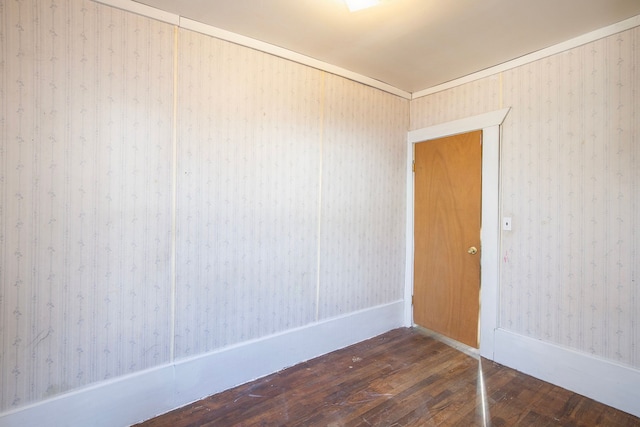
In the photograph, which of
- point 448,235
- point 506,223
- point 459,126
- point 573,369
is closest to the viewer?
point 573,369

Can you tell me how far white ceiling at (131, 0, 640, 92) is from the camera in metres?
1.88

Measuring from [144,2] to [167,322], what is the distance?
2.04m

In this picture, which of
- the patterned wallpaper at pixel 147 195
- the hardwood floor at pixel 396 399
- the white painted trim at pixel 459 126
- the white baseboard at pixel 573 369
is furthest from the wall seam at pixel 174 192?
the white baseboard at pixel 573 369

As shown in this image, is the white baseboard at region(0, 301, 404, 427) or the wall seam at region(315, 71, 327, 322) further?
the wall seam at region(315, 71, 327, 322)

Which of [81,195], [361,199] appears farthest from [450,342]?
[81,195]

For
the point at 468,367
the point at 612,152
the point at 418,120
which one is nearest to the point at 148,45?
the point at 418,120

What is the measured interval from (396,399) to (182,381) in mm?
1478

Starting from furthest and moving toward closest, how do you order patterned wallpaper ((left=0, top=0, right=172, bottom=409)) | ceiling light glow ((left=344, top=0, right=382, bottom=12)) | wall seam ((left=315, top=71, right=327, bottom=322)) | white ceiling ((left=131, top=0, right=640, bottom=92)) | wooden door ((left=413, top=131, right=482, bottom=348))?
wooden door ((left=413, top=131, right=482, bottom=348)) < wall seam ((left=315, top=71, right=327, bottom=322)) < white ceiling ((left=131, top=0, right=640, bottom=92)) < ceiling light glow ((left=344, top=0, right=382, bottom=12)) < patterned wallpaper ((left=0, top=0, right=172, bottom=409))

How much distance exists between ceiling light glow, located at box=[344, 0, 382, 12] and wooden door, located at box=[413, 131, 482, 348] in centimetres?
163

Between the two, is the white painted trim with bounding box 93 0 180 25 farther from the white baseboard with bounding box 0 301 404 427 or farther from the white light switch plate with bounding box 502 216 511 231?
the white light switch plate with bounding box 502 216 511 231

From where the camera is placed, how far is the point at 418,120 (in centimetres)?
336

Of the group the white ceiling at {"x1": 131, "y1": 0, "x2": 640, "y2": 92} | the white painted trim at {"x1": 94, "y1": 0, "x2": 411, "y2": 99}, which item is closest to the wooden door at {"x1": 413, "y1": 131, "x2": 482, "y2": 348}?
the white ceiling at {"x1": 131, "y1": 0, "x2": 640, "y2": 92}

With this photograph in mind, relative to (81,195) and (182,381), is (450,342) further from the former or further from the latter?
(81,195)

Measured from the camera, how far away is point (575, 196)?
7.45ft
